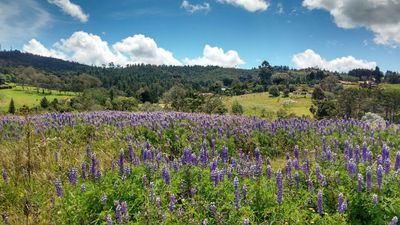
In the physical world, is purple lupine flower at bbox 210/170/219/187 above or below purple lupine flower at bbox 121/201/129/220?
above

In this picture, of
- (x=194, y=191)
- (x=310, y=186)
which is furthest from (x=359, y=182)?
(x=194, y=191)

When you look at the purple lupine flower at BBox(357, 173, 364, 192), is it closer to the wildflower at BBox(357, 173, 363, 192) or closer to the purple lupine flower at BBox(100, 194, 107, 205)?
the wildflower at BBox(357, 173, 363, 192)

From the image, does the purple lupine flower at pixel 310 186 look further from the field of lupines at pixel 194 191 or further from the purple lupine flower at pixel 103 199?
the purple lupine flower at pixel 103 199

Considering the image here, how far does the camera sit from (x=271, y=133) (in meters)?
10.1

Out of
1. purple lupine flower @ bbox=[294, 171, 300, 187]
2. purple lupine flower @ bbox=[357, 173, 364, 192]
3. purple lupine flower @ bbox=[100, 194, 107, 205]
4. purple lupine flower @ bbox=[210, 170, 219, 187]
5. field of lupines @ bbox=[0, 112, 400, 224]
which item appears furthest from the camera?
purple lupine flower @ bbox=[294, 171, 300, 187]

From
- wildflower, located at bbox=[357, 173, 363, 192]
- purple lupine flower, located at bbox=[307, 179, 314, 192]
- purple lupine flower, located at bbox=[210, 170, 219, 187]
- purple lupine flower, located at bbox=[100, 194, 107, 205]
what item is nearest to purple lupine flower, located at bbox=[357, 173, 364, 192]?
wildflower, located at bbox=[357, 173, 363, 192]

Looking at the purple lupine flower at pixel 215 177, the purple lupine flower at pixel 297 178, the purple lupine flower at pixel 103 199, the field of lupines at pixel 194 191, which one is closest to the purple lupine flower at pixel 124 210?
the field of lupines at pixel 194 191

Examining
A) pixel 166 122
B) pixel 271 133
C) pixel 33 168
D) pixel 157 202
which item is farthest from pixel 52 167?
pixel 271 133

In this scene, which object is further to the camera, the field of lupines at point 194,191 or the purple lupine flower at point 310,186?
the purple lupine flower at point 310,186

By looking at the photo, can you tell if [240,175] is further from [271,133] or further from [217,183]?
[271,133]

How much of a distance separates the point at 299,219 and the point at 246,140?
5764 millimetres

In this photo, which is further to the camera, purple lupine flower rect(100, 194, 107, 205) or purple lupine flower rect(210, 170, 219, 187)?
purple lupine flower rect(210, 170, 219, 187)

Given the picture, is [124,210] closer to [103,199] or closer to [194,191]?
[103,199]

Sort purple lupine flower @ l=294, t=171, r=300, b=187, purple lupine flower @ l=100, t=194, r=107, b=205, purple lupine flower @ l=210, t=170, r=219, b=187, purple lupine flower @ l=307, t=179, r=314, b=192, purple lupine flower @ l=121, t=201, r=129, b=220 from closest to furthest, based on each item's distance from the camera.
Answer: purple lupine flower @ l=121, t=201, r=129, b=220
purple lupine flower @ l=100, t=194, r=107, b=205
purple lupine flower @ l=210, t=170, r=219, b=187
purple lupine flower @ l=307, t=179, r=314, b=192
purple lupine flower @ l=294, t=171, r=300, b=187
